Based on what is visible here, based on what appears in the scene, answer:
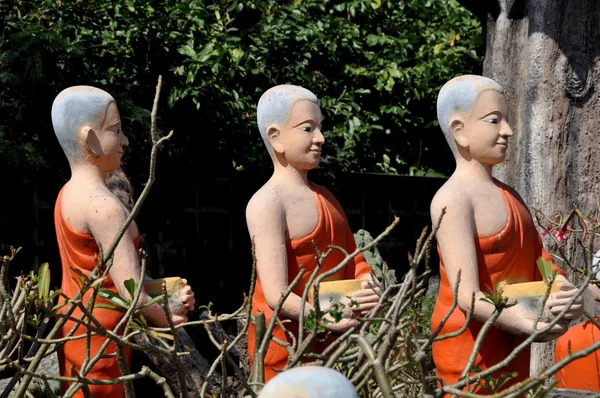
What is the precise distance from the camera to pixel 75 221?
4164 millimetres

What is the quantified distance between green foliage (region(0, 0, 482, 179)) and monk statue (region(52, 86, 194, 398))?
5.60 feet

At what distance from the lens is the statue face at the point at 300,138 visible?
4.39 metres

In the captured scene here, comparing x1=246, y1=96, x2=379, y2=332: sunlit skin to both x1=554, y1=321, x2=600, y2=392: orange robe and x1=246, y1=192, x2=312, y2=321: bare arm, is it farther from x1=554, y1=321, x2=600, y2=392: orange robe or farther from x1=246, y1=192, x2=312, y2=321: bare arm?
x1=554, y1=321, x2=600, y2=392: orange robe

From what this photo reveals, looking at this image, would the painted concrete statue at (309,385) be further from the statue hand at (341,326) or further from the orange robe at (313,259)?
the orange robe at (313,259)

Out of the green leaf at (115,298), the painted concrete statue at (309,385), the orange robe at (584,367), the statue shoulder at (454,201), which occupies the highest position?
the statue shoulder at (454,201)

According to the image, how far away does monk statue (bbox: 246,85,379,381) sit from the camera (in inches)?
163

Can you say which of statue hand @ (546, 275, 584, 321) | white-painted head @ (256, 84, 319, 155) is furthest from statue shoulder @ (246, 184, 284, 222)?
statue hand @ (546, 275, 584, 321)

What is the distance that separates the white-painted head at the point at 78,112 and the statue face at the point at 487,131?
1423 mm

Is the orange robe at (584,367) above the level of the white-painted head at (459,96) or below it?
below

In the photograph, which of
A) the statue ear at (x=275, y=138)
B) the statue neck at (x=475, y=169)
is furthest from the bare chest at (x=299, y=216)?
the statue neck at (x=475, y=169)

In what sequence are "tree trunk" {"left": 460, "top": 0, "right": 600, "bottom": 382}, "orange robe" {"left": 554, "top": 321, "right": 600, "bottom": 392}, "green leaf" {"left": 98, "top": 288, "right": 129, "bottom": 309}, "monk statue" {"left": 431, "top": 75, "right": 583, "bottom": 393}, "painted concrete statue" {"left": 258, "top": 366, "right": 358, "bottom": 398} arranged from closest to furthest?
"painted concrete statue" {"left": 258, "top": 366, "right": 358, "bottom": 398}
"green leaf" {"left": 98, "top": 288, "right": 129, "bottom": 309}
"monk statue" {"left": 431, "top": 75, "right": 583, "bottom": 393}
"orange robe" {"left": 554, "top": 321, "right": 600, "bottom": 392}
"tree trunk" {"left": 460, "top": 0, "right": 600, "bottom": 382}

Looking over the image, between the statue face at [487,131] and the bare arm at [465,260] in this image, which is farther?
the statue face at [487,131]

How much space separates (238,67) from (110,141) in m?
3.34

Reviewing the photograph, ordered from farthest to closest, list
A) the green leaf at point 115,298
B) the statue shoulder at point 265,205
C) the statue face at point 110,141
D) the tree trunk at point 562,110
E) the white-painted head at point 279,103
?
the tree trunk at point 562,110, the white-painted head at point 279,103, the statue face at point 110,141, the statue shoulder at point 265,205, the green leaf at point 115,298
